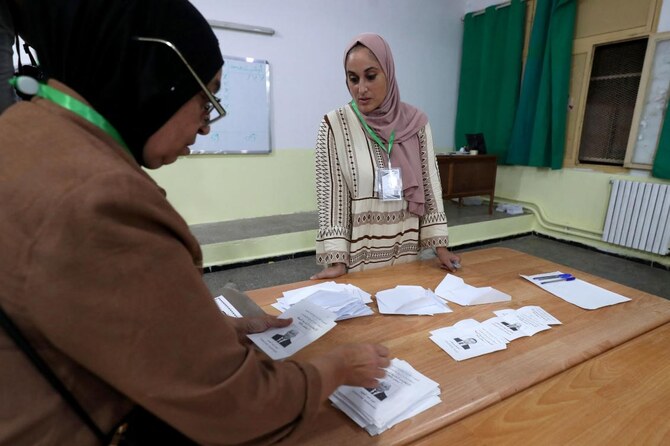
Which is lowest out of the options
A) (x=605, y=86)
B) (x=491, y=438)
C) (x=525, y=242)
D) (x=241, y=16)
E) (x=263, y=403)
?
(x=525, y=242)

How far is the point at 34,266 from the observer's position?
1.23 ft

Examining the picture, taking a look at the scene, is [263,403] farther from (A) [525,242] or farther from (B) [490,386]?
(A) [525,242]

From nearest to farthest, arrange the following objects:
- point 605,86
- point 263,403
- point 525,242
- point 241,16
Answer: point 263,403
point 241,16
point 605,86
point 525,242

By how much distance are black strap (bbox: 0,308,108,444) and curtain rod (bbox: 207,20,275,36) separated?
3526 mm

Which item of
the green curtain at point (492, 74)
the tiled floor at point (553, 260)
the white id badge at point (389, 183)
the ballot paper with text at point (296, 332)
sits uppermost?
the green curtain at point (492, 74)

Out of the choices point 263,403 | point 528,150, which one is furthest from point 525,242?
point 263,403

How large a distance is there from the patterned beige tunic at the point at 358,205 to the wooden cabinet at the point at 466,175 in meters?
2.54

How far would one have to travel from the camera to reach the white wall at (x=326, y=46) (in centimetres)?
362

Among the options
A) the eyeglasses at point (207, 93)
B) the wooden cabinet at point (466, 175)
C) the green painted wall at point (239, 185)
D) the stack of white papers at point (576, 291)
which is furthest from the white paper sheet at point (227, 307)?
the wooden cabinet at point (466, 175)

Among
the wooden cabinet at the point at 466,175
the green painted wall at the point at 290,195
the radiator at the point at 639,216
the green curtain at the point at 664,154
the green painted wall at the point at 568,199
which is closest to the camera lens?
the green curtain at the point at 664,154

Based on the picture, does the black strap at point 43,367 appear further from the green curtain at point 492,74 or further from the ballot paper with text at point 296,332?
the green curtain at point 492,74

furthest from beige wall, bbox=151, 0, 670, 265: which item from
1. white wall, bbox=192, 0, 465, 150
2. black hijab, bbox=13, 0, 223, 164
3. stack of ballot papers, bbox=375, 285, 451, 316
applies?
black hijab, bbox=13, 0, 223, 164

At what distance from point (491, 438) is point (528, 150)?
14.3 ft

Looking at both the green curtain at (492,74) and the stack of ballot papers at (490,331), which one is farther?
the green curtain at (492,74)
